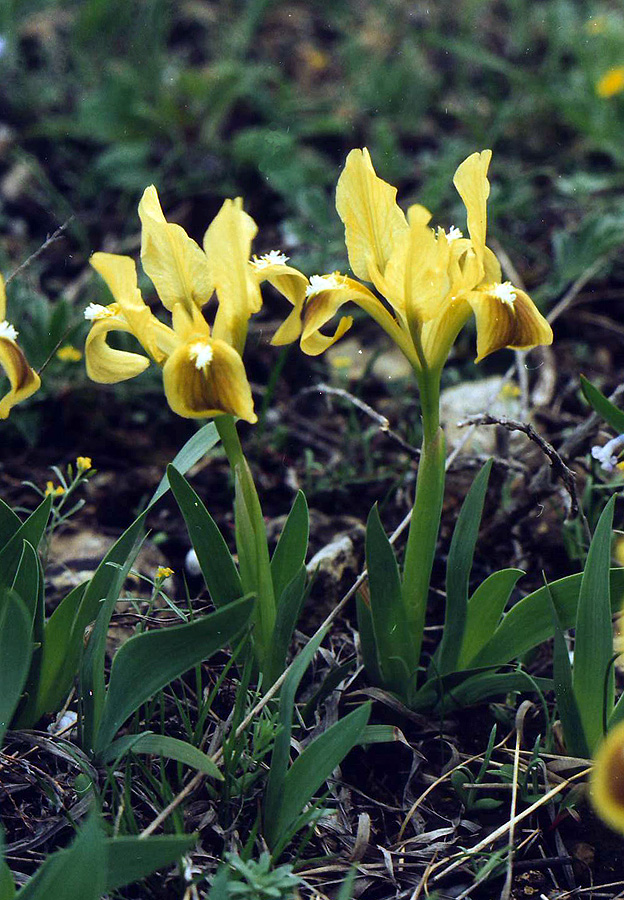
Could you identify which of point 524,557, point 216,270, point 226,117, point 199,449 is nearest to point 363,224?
point 216,270

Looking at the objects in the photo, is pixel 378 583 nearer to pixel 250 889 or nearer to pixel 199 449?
pixel 199 449

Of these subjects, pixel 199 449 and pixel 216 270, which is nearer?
pixel 216 270

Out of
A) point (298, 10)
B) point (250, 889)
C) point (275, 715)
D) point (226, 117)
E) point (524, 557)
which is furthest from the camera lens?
point (298, 10)

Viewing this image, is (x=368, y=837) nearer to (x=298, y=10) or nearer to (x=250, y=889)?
(x=250, y=889)

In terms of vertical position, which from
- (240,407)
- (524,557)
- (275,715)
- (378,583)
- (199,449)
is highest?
(240,407)

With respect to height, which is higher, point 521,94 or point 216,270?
point 216,270

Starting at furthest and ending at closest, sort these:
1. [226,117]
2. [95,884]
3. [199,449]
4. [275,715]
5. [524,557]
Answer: [226,117] < [524,557] < [199,449] < [275,715] < [95,884]

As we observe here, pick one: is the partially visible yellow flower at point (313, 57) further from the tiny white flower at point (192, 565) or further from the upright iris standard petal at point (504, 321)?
the upright iris standard petal at point (504, 321)

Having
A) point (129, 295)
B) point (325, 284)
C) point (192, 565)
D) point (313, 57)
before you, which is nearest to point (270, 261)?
point (325, 284)
